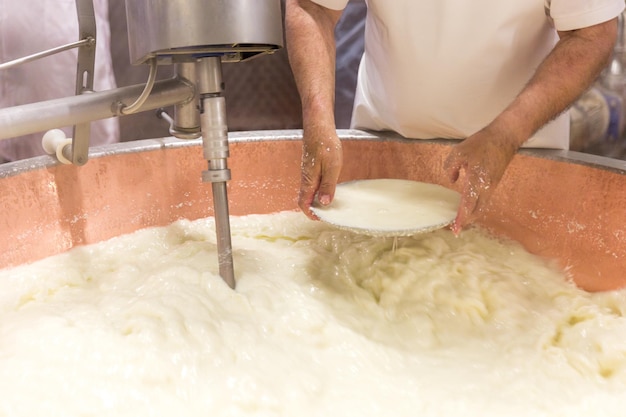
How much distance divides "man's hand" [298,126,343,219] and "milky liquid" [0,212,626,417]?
0.17 m

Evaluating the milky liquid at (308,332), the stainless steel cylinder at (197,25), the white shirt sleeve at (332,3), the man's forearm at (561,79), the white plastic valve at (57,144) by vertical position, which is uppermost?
the white shirt sleeve at (332,3)

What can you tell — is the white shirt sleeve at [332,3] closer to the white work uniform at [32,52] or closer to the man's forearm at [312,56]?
the man's forearm at [312,56]

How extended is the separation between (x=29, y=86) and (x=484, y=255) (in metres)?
1.71

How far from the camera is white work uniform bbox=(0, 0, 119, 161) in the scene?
6.09 ft

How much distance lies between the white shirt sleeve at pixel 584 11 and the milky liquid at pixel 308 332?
0.50 metres

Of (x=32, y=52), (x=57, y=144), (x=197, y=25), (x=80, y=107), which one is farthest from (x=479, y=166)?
(x=32, y=52)

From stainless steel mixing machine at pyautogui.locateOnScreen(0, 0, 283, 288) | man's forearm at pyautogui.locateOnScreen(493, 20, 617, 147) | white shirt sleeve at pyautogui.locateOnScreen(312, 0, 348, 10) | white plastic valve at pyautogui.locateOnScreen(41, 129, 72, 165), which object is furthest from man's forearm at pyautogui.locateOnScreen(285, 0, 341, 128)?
white plastic valve at pyautogui.locateOnScreen(41, 129, 72, 165)

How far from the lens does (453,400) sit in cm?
81

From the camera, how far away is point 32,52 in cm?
191

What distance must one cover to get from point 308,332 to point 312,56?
62 cm

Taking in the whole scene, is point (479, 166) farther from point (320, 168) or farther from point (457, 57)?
point (457, 57)

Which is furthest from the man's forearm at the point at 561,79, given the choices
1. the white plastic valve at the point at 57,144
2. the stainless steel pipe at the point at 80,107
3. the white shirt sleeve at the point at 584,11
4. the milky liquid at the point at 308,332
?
the white plastic valve at the point at 57,144

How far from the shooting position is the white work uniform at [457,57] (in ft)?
3.93

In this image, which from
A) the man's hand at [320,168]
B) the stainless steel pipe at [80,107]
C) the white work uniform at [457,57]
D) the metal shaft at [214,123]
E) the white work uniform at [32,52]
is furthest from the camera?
the white work uniform at [32,52]
